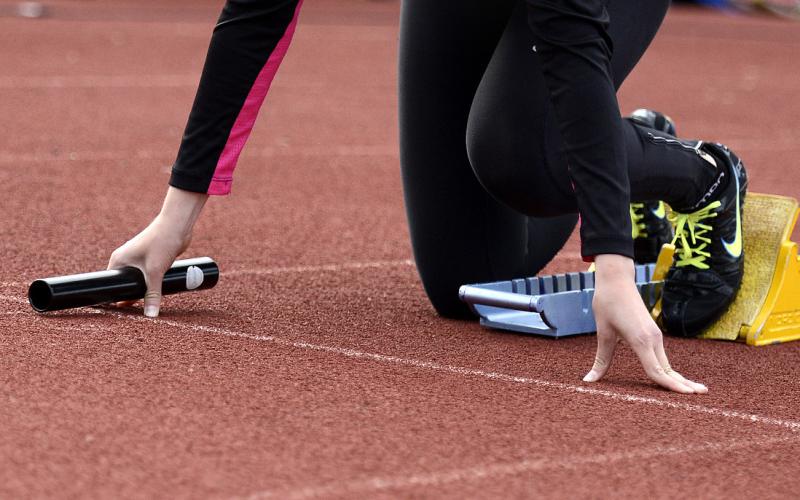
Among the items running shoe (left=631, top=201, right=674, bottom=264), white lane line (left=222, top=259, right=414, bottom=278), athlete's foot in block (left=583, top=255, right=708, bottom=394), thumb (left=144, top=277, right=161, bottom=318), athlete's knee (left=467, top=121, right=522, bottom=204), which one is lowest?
white lane line (left=222, top=259, right=414, bottom=278)

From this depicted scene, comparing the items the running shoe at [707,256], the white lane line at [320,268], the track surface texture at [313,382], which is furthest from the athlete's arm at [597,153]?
the white lane line at [320,268]

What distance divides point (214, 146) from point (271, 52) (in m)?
0.23

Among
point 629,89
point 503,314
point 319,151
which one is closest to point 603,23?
point 503,314

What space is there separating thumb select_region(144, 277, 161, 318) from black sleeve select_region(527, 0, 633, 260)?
99cm

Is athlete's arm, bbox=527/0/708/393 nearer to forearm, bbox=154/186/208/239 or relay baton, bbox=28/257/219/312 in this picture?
forearm, bbox=154/186/208/239

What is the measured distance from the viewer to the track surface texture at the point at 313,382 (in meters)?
2.13

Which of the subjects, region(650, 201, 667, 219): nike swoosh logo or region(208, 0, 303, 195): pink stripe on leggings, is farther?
region(650, 201, 667, 219): nike swoosh logo

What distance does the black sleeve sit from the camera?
2.53 m

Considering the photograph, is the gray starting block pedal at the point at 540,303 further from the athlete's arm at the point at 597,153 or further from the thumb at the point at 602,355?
the athlete's arm at the point at 597,153

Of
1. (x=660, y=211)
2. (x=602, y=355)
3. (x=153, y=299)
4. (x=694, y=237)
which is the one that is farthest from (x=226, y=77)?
(x=660, y=211)

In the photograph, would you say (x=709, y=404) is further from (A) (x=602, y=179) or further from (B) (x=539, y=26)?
(B) (x=539, y=26)

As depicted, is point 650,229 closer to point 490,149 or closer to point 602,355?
point 490,149

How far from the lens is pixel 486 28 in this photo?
127 inches

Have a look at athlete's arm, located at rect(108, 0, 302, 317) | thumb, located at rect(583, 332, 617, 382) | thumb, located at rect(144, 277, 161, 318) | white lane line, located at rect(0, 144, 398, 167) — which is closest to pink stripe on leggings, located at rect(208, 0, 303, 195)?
athlete's arm, located at rect(108, 0, 302, 317)
